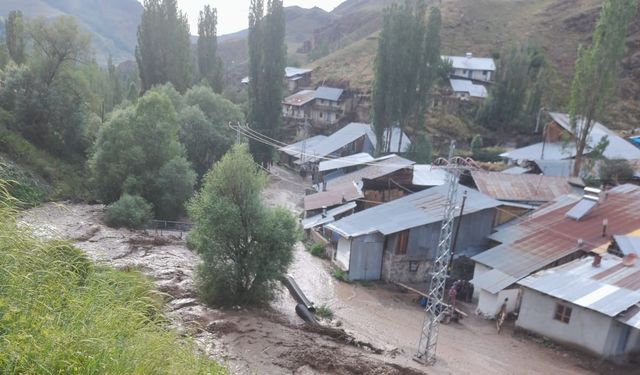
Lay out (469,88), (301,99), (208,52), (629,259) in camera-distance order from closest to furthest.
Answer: (629,259), (208,52), (469,88), (301,99)

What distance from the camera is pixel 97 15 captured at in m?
188

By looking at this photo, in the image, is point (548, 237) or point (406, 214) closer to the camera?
point (548, 237)

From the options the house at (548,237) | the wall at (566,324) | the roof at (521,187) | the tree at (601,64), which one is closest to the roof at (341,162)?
the roof at (521,187)

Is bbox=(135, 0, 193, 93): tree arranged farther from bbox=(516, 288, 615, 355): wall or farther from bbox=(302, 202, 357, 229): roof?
bbox=(516, 288, 615, 355): wall

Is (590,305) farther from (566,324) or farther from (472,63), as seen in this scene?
(472,63)

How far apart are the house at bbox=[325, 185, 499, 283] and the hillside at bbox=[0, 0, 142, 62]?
15172 cm

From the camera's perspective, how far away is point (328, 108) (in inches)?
2239

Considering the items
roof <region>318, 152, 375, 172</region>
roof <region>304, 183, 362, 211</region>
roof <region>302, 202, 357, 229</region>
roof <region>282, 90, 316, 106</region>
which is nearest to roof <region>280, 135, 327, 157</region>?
roof <region>318, 152, 375, 172</region>

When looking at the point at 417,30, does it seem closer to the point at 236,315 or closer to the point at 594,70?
the point at 594,70

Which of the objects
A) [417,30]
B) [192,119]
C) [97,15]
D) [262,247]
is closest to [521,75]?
[417,30]

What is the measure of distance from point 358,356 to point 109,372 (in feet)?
38.0

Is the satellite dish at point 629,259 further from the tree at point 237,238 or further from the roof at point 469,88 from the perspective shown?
the roof at point 469,88

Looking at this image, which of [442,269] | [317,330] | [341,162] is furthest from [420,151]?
[442,269]

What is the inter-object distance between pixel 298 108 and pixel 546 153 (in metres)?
30.0
